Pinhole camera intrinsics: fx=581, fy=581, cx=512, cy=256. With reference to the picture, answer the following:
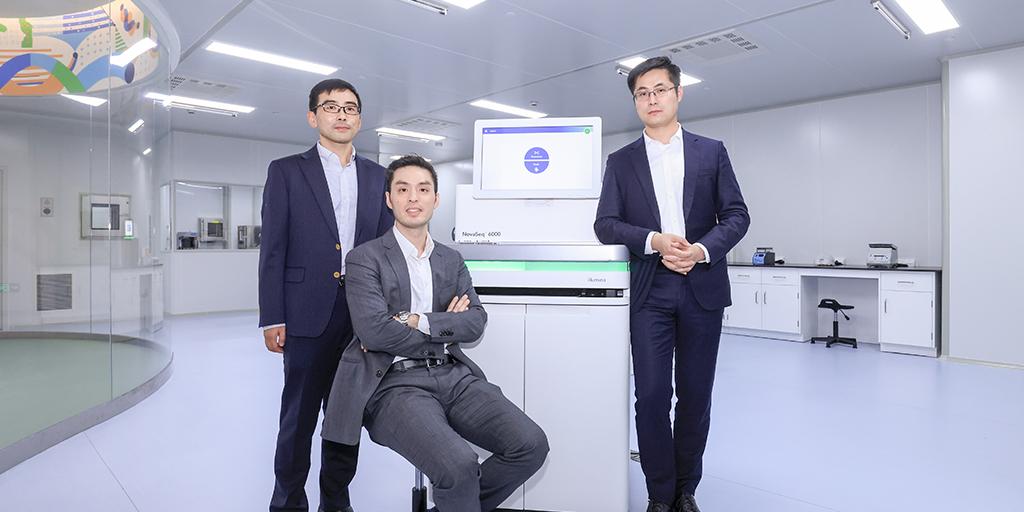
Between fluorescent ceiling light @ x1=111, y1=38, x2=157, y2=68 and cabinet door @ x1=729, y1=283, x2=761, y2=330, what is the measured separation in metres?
7.17

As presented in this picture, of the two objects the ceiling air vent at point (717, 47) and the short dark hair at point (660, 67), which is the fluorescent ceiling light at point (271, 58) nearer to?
the ceiling air vent at point (717, 47)

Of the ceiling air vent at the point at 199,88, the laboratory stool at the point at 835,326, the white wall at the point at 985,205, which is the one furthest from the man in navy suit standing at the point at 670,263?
the ceiling air vent at the point at 199,88

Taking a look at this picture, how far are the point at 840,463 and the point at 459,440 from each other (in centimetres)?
238

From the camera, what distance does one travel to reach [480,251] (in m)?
2.18

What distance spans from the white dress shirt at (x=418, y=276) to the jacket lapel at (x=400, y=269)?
0.02 m

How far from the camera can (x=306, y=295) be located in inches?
83.3

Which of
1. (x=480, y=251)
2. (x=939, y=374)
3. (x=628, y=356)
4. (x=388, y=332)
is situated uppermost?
(x=480, y=251)

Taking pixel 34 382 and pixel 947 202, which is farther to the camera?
→ pixel 947 202

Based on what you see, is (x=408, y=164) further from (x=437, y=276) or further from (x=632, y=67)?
(x=632, y=67)

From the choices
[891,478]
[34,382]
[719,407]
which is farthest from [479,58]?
[891,478]

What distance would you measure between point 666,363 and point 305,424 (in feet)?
4.52

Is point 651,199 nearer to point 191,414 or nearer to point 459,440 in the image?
point 459,440

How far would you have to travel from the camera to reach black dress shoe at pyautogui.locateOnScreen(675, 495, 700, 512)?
88.0 inches

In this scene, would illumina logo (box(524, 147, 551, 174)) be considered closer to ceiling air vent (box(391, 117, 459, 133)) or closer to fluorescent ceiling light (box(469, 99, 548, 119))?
fluorescent ceiling light (box(469, 99, 548, 119))
